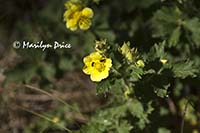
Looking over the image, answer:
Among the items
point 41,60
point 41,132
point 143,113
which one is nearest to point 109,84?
point 143,113

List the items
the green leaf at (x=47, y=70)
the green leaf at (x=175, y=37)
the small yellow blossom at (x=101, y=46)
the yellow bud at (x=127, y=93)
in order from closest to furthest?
1. the small yellow blossom at (x=101, y=46)
2. the yellow bud at (x=127, y=93)
3. the green leaf at (x=175, y=37)
4. the green leaf at (x=47, y=70)

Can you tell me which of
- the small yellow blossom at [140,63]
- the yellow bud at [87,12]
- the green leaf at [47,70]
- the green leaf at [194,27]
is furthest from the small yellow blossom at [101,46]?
the green leaf at [47,70]

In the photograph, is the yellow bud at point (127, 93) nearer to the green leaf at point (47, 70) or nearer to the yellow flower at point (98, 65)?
the yellow flower at point (98, 65)


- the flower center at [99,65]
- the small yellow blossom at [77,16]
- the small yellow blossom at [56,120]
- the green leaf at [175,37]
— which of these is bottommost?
the small yellow blossom at [56,120]

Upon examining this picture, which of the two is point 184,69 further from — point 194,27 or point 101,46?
point 194,27

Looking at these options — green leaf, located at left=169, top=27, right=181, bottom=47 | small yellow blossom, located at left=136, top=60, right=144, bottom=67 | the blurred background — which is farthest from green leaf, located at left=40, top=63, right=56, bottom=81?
small yellow blossom, located at left=136, top=60, right=144, bottom=67

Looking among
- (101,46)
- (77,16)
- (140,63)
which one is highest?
(77,16)

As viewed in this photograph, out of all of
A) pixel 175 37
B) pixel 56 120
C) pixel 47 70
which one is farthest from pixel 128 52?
pixel 47 70

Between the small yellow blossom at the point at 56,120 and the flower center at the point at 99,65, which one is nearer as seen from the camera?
the flower center at the point at 99,65

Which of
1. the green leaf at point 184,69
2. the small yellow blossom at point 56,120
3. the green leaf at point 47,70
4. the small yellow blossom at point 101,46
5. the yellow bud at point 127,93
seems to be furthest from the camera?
the green leaf at point 47,70

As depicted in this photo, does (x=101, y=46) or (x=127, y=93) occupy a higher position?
(x=101, y=46)
